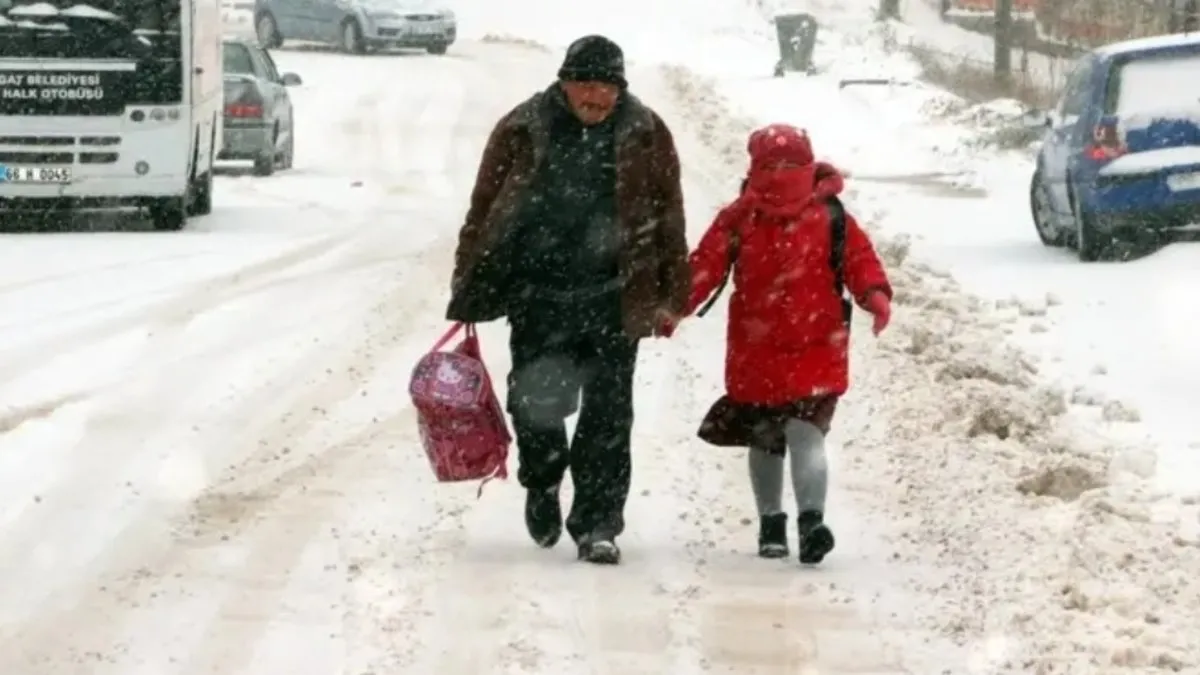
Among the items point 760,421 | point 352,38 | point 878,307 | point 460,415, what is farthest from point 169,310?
point 352,38

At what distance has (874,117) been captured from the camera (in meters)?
33.4

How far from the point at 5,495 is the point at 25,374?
330 cm

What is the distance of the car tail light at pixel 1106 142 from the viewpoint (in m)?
17.7

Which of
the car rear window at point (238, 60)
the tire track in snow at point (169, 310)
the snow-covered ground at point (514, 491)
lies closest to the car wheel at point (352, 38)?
the car rear window at point (238, 60)

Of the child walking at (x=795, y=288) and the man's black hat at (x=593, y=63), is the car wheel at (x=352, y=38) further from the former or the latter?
the man's black hat at (x=593, y=63)

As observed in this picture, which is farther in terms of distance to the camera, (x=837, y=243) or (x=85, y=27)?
(x=85, y=27)

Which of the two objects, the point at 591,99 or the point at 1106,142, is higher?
the point at 591,99

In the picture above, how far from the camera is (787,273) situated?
837cm

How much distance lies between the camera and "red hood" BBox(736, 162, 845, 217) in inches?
327

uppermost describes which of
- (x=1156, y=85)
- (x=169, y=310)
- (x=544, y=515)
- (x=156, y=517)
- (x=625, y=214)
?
(x=625, y=214)

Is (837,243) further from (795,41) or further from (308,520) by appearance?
(795,41)

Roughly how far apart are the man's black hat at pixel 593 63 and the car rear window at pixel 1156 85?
10.3 m

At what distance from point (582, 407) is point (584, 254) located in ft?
1.77

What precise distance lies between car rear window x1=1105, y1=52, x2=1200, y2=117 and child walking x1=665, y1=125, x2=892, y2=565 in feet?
32.0
